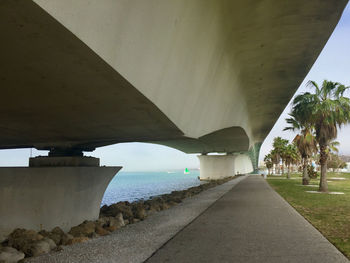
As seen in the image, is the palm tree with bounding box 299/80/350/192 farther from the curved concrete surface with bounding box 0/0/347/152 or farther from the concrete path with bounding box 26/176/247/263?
the concrete path with bounding box 26/176/247/263

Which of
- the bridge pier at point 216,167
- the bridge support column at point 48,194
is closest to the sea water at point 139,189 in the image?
the bridge pier at point 216,167

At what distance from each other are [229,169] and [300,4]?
39790mm

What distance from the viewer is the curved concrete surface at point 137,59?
144 inches

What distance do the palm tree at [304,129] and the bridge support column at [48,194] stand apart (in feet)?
52.0

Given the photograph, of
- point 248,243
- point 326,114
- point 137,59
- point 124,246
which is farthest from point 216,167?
point 137,59

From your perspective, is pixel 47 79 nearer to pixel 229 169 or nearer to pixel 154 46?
pixel 154 46

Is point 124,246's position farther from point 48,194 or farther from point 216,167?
point 216,167

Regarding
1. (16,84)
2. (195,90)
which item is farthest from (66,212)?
(195,90)

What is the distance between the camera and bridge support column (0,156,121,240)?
7.38 metres

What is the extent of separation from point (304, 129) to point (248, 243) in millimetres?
24800

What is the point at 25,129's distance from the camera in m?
8.46

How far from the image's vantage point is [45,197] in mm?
7902

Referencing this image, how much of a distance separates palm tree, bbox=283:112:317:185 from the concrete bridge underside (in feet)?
23.6

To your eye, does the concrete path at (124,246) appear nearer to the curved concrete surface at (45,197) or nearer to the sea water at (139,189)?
the curved concrete surface at (45,197)
